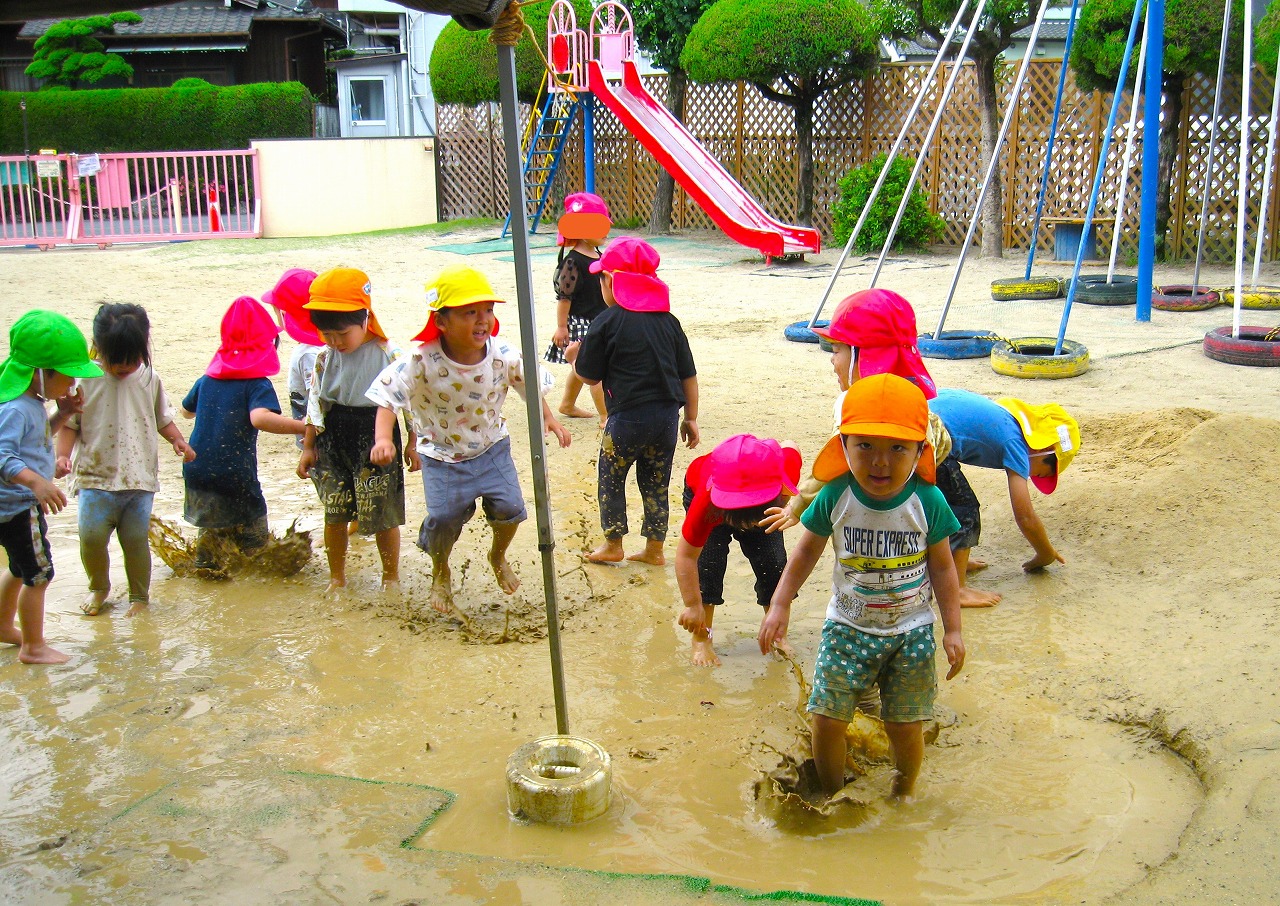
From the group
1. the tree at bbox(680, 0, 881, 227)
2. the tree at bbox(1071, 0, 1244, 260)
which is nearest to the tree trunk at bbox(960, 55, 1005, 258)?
the tree at bbox(1071, 0, 1244, 260)

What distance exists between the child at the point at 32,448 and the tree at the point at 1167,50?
9.94 m

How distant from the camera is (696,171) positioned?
50.9 ft

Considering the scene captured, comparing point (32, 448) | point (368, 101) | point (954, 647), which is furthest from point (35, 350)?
point (368, 101)

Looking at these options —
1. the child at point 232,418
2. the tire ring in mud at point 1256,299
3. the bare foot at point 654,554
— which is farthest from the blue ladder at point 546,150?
the bare foot at point 654,554

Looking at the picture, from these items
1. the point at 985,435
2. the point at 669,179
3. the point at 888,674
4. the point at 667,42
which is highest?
the point at 667,42

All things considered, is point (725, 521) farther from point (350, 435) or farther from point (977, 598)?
point (350, 435)

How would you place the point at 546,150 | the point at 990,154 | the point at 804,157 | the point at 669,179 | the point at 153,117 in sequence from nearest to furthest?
the point at 990,154
the point at 804,157
the point at 669,179
the point at 546,150
the point at 153,117

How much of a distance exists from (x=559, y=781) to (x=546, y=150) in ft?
53.9

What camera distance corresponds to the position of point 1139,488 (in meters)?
5.26

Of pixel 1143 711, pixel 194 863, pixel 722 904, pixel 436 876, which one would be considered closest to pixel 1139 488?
pixel 1143 711

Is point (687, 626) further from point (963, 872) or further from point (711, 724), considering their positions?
point (963, 872)

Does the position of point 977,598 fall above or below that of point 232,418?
below

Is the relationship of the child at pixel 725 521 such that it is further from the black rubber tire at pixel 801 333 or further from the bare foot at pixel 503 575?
the black rubber tire at pixel 801 333

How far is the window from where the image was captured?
93.8 feet
